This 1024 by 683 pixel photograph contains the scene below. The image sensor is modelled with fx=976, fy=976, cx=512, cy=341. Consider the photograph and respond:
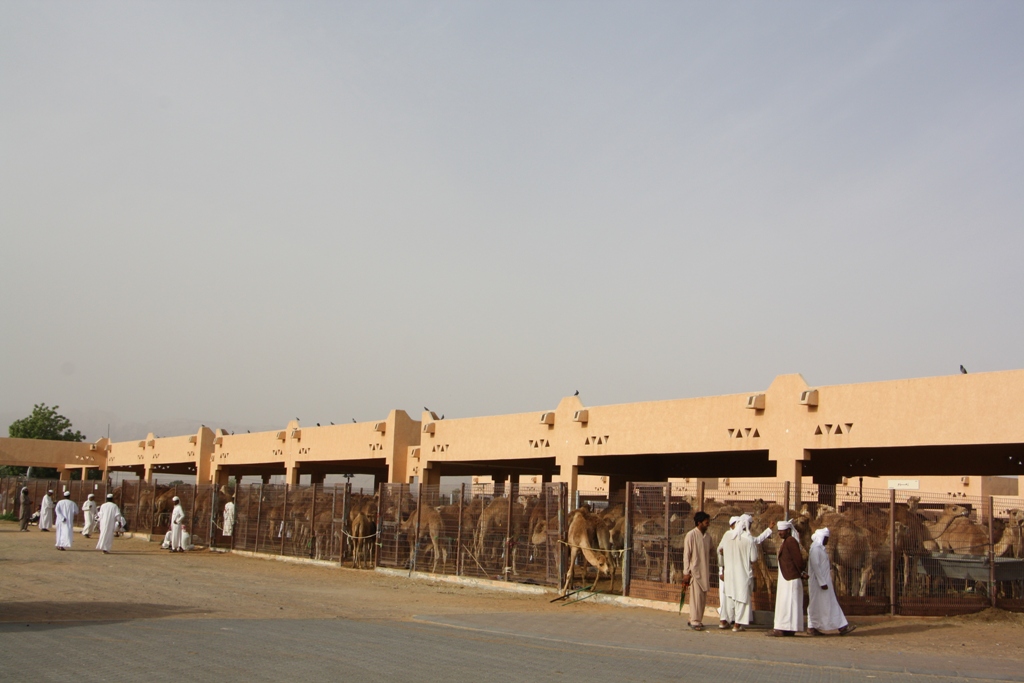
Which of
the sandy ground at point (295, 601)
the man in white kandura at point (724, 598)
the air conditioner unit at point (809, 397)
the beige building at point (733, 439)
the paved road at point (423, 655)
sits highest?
the air conditioner unit at point (809, 397)

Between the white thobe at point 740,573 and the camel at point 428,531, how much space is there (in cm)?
1003

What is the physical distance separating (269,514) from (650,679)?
22709 mm

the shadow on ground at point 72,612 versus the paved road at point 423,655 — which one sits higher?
the paved road at point 423,655

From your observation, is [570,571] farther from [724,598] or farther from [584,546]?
[724,598]

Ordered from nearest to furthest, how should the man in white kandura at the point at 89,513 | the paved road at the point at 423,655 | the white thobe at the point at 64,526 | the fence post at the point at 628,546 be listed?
the paved road at the point at 423,655, the fence post at the point at 628,546, the white thobe at the point at 64,526, the man in white kandura at the point at 89,513

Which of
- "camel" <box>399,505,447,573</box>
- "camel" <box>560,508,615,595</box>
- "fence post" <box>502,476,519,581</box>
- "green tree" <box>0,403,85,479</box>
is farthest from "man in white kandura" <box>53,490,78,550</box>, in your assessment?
"green tree" <box>0,403,85,479</box>

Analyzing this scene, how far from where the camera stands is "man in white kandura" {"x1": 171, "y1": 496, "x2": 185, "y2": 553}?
106 feet

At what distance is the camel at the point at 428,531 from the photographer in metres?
24.1

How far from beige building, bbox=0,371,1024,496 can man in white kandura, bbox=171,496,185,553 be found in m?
7.26

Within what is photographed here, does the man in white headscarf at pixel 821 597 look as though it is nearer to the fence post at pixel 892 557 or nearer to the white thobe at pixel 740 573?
the white thobe at pixel 740 573

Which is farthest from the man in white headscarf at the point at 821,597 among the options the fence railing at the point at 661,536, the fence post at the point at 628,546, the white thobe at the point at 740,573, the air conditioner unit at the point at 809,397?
the air conditioner unit at the point at 809,397

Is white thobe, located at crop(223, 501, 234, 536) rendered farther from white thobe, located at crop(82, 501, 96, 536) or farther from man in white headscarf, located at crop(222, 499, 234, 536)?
white thobe, located at crop(82, 501, 96, 536)

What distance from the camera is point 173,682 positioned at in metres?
9.16

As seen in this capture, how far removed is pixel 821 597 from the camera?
1492cm
